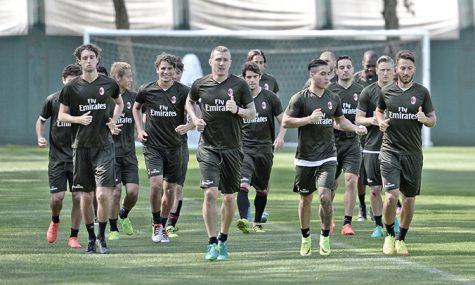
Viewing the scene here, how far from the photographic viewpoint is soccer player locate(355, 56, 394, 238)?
598 inches

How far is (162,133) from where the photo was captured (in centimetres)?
1512

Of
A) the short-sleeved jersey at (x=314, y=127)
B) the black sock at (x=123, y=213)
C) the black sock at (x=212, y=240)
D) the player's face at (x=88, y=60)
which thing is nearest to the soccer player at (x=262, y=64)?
the black sock at (x=123, y=213)

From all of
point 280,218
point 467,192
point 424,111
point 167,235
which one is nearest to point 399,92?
point 424,111

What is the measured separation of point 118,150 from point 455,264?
4805 millimetres

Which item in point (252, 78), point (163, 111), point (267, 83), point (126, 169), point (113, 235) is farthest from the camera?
point (267, 83)

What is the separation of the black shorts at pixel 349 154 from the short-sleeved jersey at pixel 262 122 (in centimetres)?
88

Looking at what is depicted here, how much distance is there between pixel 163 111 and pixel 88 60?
1.94 meters

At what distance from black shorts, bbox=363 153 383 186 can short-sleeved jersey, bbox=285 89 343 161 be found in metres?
1.93

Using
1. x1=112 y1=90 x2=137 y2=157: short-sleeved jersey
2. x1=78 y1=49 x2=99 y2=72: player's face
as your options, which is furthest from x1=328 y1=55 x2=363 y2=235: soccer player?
x1=78 y1=49 x2=99 y2=72: player's face

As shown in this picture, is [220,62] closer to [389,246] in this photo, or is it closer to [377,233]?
[389,246]

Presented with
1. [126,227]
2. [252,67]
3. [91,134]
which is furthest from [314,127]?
[126,227]

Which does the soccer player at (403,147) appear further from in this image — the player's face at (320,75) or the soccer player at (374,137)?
the soccer player at (374,137)

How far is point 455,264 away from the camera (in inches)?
493

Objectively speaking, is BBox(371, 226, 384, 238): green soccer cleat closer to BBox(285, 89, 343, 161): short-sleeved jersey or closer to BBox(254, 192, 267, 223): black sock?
BBox(254, 192, 267, 223): black sock
